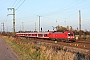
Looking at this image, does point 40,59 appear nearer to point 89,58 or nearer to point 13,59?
point 13,59

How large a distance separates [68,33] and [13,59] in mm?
45969

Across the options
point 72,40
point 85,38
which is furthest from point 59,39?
point 85,38

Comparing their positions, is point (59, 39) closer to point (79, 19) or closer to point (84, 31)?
point (79, 19)

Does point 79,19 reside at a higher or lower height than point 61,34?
higher

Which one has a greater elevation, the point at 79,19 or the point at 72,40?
the point at 79,19

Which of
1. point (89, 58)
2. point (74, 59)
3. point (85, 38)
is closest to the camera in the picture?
point (89, 58)

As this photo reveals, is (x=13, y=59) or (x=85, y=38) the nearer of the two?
(x=13, y=59)

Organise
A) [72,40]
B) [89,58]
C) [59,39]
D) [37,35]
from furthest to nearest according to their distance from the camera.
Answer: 1. [37,35]
2. [59,39]
3. [72,40]
4. [89,58]

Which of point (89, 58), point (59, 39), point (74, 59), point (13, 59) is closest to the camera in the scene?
point (89, 58)

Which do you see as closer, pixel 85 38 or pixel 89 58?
pixel 89 58

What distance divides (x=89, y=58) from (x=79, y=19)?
52181 millimetres

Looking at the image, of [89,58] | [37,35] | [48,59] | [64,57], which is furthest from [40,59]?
[37,35]

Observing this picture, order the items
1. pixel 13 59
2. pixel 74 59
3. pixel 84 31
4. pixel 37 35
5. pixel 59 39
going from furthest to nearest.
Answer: pixel 84 31 < pixel 37 35 < pixel 59 39 < pixel 13 59 < pixel 74 59

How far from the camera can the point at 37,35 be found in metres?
77.9
